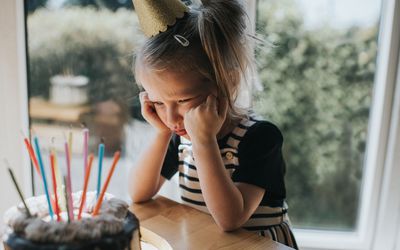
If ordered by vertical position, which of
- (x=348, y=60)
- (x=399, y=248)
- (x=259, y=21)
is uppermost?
(x=259, y=21)

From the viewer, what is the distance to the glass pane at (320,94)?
1.17 m

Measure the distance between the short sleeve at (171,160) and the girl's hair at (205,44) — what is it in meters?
0.22

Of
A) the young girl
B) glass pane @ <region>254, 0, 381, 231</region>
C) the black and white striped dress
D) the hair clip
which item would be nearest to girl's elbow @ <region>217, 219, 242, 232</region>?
the young girl

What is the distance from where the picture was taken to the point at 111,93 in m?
1.21

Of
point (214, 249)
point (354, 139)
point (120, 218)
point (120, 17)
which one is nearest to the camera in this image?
point (120, 218)

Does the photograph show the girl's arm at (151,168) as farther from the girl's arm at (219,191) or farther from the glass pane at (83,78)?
the glass pane at (83,78)

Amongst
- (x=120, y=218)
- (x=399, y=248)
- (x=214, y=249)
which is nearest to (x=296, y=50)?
(x=399, y=248)

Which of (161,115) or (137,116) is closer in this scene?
(161,115)

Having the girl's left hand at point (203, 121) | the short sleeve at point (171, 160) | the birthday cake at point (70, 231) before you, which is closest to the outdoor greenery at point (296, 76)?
the short sleeve at point (171, 160)

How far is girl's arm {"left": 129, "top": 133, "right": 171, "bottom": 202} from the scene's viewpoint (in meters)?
0.86

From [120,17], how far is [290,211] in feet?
2.58

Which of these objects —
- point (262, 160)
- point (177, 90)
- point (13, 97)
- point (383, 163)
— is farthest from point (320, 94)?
point (13, 97)

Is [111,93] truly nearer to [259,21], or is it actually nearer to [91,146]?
[91,146]

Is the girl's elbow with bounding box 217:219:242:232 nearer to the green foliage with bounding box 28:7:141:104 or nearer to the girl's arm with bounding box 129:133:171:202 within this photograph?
the girl's arm with bounding box 129:133:171:202
